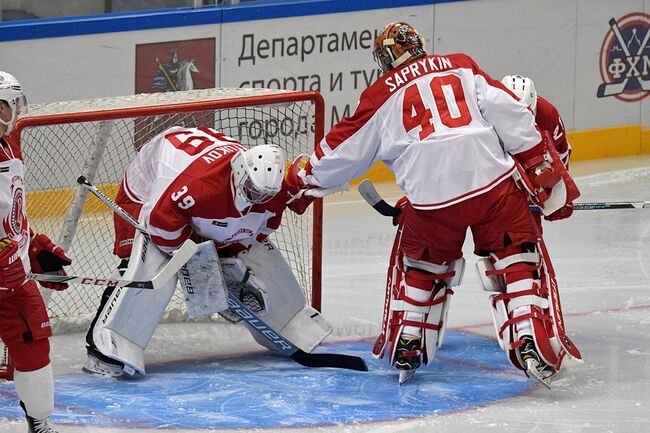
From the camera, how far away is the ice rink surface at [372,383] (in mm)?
4449

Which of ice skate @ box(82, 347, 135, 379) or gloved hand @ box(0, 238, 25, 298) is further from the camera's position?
ice skate @ box(82, 347, 135, 379)

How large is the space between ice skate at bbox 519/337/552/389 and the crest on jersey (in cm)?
166

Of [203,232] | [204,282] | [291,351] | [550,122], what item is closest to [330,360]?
[291,351]

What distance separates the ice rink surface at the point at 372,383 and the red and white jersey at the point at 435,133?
2.20 ft

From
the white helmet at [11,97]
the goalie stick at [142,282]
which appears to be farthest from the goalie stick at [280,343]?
the white helmet at [11,97]

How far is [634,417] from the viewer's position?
14.6 feet

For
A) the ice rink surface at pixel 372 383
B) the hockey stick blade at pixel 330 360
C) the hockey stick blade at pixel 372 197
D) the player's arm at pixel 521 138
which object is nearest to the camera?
the ice rink surface at pixel 372 383

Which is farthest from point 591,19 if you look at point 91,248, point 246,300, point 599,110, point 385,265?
point 246,300

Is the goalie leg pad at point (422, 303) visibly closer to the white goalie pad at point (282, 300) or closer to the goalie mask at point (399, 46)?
the white goalie pad at point (282, 300)

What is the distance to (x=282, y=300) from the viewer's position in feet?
17.4

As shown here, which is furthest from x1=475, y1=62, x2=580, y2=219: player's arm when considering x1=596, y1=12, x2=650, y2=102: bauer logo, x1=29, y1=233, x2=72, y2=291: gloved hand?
x1=596, y1=12, x2=650, y2=102: bauer logo

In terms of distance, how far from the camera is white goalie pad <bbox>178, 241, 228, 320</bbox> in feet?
16.3

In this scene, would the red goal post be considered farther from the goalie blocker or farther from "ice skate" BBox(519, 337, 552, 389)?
"ice skate" BBox(519, 337, 552, 389)

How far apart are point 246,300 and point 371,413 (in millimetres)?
889
